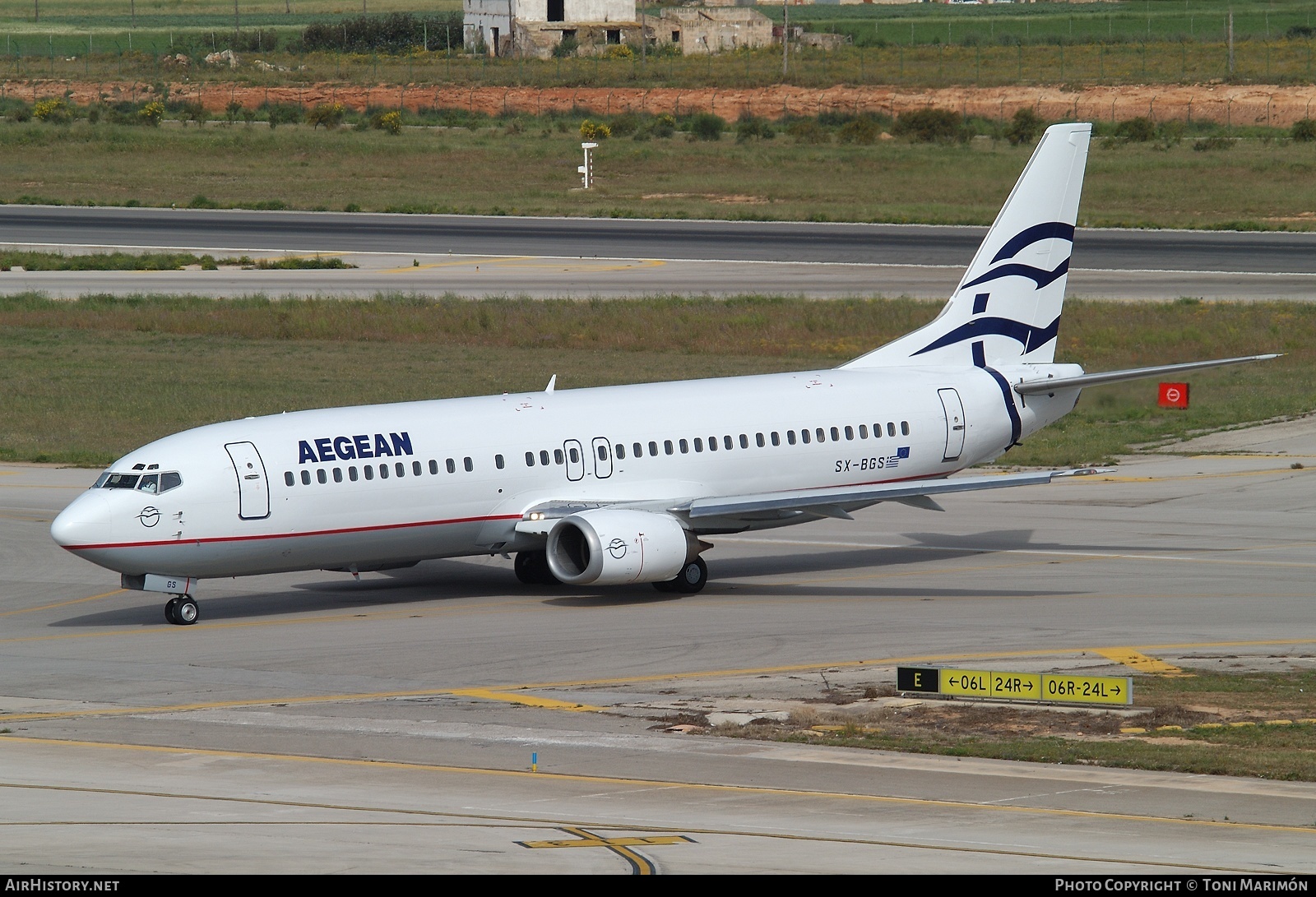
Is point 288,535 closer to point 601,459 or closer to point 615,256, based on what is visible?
point 601,459

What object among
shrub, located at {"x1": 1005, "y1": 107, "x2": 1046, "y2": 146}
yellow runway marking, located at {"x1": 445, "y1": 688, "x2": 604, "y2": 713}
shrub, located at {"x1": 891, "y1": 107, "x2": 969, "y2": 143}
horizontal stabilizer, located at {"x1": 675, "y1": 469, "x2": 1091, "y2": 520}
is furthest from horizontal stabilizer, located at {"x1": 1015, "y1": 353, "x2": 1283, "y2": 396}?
shrub, located at {"x1": 891, "y1": 107, "x2": 969, "y2": 143}

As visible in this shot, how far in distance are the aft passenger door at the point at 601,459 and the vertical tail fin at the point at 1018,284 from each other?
7995 millimetres

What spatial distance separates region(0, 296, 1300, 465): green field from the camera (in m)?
56.3

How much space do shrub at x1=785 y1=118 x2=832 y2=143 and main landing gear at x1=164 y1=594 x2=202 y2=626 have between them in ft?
360

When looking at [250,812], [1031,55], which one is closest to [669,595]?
[250,812]

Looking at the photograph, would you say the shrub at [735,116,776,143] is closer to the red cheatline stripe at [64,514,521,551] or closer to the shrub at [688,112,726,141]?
the shrub at [688,112,726,141]

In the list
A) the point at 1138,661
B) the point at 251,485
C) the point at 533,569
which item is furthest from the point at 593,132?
the point at 1138,661

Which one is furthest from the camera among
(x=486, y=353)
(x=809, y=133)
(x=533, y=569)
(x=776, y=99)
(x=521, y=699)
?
(x=776, y=99)

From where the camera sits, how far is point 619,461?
3731 centimetres

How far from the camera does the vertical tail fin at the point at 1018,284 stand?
42.5 m

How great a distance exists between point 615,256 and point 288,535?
6016 cm

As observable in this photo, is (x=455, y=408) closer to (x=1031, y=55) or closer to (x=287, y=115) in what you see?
(x=287, y=115)

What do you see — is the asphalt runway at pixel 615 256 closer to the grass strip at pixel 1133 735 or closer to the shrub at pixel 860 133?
the shrub at pixel 860 133

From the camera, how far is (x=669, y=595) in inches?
1460
